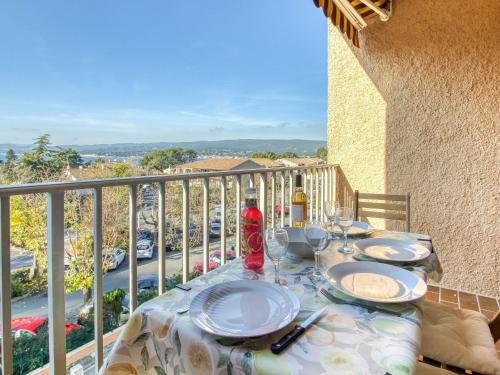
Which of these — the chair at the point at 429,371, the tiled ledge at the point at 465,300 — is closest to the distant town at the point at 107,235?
the chair at the point at 429,371

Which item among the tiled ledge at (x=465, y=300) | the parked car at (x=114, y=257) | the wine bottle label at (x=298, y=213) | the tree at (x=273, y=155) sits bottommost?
the tiled ledge at (x=465, y=300)

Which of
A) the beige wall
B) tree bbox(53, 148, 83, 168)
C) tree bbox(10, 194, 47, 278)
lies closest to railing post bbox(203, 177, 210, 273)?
tree bbox(10, 194, 47, 278)

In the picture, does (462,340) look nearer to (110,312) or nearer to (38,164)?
(110,312)

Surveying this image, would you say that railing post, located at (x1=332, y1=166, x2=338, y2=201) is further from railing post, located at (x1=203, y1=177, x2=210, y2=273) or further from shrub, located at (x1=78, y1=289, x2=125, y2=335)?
shrub, located at (x1=78, y1=289, x2=125, y2=335)

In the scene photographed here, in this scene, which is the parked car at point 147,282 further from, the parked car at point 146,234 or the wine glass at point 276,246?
the wine glass at point 276,246

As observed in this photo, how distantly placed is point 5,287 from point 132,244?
47 centimetres

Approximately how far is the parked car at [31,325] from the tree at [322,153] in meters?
2.95

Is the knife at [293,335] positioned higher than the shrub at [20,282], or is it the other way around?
the knife at [293,335]

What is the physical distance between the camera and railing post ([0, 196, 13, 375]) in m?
0.92

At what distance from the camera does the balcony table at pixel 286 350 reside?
48 centimetres

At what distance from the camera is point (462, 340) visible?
1158 millimetres

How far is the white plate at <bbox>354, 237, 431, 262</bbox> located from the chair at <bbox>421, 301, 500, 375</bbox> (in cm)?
38

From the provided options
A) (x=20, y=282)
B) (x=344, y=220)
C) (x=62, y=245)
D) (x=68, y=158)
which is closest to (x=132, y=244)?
(x=62, y=245)

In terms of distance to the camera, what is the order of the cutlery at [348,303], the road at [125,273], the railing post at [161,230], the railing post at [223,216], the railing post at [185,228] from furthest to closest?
the road at [125,273] < the railing post at [223,216] < the railing post at [185,228] < the railing post at [161,230] < the cutlery at [348,303]
